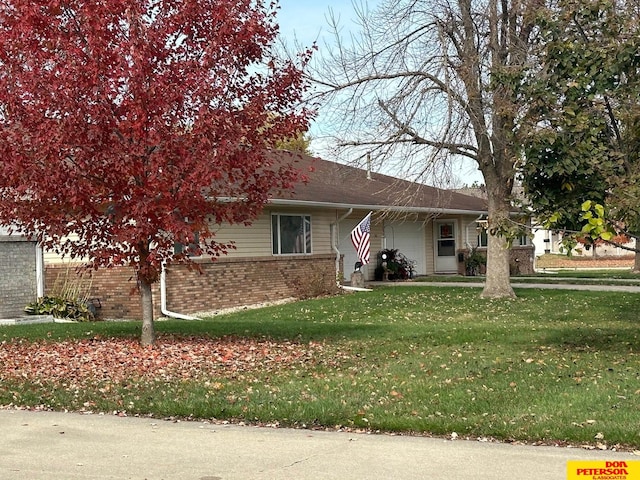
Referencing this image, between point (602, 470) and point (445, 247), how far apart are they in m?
26.7

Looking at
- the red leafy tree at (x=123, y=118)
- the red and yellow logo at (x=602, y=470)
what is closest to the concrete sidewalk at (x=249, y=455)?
the red and yellow logo at (x=602, y=470)

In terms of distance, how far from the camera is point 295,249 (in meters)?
22.7

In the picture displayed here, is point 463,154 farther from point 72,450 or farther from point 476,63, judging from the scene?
point 72,450

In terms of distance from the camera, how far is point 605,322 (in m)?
15.2

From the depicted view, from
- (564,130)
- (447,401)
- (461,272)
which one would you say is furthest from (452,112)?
(461,272)

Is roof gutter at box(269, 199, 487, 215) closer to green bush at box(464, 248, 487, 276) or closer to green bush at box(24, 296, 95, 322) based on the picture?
green bush at box(464, 248, 487, 276)

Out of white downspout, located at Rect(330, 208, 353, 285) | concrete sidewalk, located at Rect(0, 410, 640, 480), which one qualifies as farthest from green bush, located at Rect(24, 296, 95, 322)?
concrete sidewalk, located at Rect(0, 410, 640, 480)

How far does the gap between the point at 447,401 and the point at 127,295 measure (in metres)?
12.3

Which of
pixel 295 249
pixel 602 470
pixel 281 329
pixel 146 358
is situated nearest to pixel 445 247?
pixel 295 249

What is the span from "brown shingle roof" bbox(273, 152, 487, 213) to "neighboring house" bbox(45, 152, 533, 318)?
0.04 m

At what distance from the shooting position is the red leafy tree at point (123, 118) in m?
10.7

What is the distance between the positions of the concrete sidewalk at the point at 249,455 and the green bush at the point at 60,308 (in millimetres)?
11326

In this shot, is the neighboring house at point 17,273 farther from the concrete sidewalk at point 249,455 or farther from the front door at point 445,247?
the front door at point 445,247

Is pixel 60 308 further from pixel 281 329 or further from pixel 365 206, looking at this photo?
pixel 365 206
